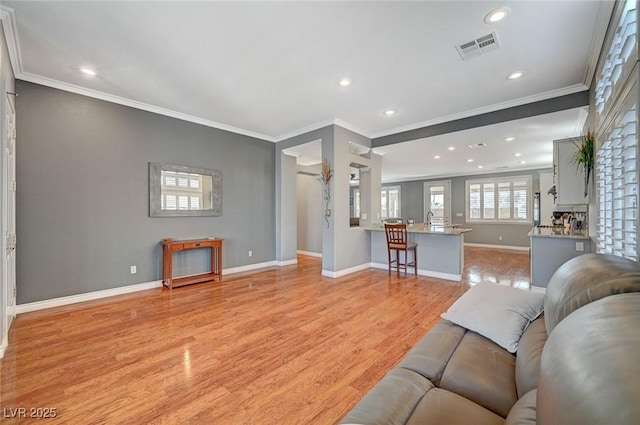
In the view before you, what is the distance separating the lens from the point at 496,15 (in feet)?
7.55

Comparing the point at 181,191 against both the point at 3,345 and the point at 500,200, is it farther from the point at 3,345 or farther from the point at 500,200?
the point at 500,200

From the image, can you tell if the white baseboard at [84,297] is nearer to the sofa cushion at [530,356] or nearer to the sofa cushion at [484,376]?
the sofa cushion at [484,376]

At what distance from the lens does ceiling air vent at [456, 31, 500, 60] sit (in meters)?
2.59

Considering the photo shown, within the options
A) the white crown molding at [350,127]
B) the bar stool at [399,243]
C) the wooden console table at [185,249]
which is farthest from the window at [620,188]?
the wooden console table at [185,249]

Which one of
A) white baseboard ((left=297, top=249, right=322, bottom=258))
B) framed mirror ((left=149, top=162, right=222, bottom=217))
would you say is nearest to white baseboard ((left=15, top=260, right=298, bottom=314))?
framed mirror ((left=149, top=162, right=222, bottom=217))

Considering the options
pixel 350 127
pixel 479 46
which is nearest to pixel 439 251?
pixel 350 127

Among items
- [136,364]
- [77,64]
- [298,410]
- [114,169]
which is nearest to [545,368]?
[298,410]

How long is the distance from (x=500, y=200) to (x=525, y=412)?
9.75 meters

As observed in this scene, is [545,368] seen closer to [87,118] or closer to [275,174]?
[87,118]

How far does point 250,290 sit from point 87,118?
3240 millimetres

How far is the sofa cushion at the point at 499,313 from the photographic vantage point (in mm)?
1402

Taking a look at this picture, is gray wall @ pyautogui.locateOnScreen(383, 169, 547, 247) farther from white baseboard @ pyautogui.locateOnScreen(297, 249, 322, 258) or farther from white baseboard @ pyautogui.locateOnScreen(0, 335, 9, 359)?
white baseboard @ pyautogui.locateOnScreen(0, 335, 9, 359)

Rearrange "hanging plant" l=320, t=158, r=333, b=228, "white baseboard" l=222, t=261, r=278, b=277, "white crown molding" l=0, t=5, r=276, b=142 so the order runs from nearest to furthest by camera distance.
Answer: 1. "white crown molding" l=0, t=5, r=276, b=142
2. "hanging plant" l=320, t=158, r=333, b=228
3. "white baseboard" l=222, t=261, r=278, b=277

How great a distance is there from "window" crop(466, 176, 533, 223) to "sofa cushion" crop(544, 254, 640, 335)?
29.1 ft
